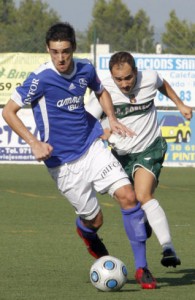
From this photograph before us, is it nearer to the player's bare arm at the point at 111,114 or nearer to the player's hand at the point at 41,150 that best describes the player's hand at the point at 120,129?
the player's bare arm at the point at 111,114

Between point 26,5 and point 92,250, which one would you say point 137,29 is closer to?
point 26,5

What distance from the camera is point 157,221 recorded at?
32.3ft

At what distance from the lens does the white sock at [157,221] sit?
9812 millimetres

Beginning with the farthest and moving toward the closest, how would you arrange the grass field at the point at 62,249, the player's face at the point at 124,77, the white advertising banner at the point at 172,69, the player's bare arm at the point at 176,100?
the white advertising banner at the point at 172,69
the player's bare arm at the point at 176,100
the player's face at the point at 124,77
the grass field at the point at 62,249

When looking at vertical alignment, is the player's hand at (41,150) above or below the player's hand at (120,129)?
below

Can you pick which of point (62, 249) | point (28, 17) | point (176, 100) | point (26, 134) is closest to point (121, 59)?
point (176, 100)

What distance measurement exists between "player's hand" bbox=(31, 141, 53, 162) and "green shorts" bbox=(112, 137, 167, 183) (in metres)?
1.56

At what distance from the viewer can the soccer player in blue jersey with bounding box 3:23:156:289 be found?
30.4 feet

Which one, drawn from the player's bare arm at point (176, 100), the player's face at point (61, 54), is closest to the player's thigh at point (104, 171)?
the player's face at point (61, 54)

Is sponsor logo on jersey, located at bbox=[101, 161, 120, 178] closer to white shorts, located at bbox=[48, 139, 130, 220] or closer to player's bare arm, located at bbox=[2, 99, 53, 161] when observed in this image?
white shorts, located at bbox=[48, 139, 130, 220]

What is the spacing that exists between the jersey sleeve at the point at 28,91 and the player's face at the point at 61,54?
21 cm

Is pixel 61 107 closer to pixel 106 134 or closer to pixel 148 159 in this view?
pixel 106 134

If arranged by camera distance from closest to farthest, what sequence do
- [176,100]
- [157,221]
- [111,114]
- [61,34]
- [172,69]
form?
1. [61,34]
2. [111,114]
3. [157,221]
4. [176,100]
5. [172,69]

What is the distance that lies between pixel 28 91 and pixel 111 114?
82 cm
